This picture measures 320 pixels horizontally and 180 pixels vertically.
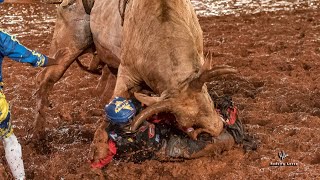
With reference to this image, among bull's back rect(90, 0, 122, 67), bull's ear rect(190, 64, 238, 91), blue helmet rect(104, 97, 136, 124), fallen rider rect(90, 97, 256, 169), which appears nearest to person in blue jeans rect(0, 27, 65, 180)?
fallen rider rect(90, 97, 256, 169)

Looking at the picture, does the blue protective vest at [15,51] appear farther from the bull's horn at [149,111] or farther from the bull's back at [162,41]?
the bull's horn at [149,111]

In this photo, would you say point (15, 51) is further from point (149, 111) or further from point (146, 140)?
point (146, 140)

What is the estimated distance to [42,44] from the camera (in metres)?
8.38

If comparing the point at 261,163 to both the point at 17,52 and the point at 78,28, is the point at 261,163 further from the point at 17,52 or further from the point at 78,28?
the point at 78,28

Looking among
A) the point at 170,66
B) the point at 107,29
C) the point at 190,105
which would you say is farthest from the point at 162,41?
the point at 107,29

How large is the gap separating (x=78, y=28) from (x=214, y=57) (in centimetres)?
240

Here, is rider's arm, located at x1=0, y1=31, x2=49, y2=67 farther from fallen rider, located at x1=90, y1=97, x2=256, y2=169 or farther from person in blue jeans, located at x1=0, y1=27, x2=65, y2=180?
fallen rider, located at x1=90, y1=97, x2=256, y2=169

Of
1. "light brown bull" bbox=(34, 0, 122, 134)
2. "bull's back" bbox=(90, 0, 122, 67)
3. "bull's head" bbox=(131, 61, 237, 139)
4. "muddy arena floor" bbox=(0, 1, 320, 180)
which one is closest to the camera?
"bull's head" bbox=(131, 61, 237, 139)

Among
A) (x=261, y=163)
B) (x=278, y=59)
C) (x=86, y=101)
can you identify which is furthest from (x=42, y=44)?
(x=261, y=163)

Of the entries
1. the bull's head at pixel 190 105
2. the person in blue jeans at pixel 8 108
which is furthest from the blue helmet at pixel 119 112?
the person in blue jeans at pixel 8 108

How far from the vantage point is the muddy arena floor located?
12.7 feet

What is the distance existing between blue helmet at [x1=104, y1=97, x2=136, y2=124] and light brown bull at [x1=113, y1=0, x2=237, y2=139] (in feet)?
0.48

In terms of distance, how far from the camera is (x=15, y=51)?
3654 millimetres

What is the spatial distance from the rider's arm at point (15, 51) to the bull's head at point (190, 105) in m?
0.90
